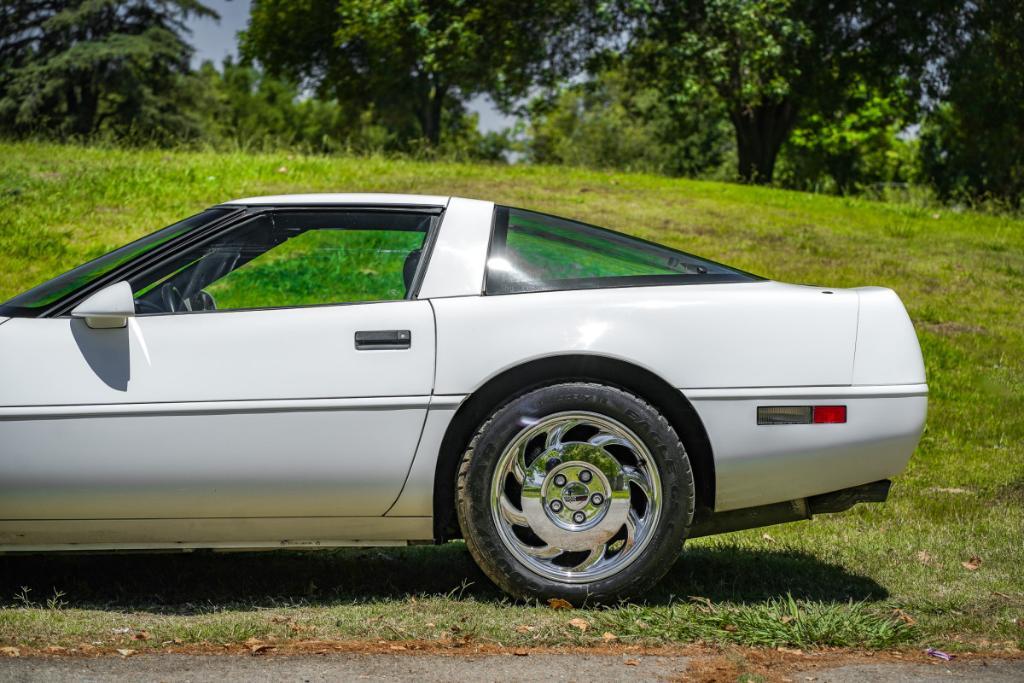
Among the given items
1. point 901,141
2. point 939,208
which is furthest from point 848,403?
point 901,141

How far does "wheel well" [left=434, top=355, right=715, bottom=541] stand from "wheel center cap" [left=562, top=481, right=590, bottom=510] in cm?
36

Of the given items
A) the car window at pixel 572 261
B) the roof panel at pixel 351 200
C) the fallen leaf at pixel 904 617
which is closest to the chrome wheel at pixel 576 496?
the car window at pixel 572 261

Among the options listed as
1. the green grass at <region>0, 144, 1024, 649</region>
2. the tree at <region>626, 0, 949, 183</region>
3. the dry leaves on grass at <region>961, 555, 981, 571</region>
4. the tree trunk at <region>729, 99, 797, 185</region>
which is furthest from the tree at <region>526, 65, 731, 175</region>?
the dry leaves on grass at <region>961, 555, 981, 571</region>

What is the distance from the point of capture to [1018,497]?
574 cm

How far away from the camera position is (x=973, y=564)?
176 inches

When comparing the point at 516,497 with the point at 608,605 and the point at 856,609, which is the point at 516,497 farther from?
the point at 856,609

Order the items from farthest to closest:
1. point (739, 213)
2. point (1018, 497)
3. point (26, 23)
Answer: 1. point (26, 23)
2. point (739, 213)
3. point (1018, 497)

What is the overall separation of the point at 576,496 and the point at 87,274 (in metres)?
1.93

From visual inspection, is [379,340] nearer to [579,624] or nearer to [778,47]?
[579,624]

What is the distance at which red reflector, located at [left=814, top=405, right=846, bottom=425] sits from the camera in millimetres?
3762

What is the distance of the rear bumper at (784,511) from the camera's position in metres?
3.90

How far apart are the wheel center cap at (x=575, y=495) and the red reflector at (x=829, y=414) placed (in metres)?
0.82

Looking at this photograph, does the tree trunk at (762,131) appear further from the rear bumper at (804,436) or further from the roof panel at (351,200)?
the rear bumper at (804,436)

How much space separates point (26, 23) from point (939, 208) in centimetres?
3277
